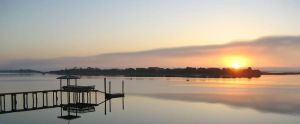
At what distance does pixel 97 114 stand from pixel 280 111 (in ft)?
67.1

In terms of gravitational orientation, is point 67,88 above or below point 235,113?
above

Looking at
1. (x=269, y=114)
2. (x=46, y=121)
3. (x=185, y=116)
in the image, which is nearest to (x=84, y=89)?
(x=46, y=121)

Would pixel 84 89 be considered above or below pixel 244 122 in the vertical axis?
above

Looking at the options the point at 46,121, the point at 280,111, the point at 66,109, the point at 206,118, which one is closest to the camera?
the point at 46,121

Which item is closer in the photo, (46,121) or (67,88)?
(46,121)

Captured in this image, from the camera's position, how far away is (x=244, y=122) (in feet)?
110

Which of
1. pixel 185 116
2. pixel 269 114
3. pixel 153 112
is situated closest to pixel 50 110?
pixel 153 112

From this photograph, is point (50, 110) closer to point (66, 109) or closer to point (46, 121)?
point (66, 109)

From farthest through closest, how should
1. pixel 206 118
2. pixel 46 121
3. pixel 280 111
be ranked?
pixel 280 111
pixel 206 118
pixel 46 121

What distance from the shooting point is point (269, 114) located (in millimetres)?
38781

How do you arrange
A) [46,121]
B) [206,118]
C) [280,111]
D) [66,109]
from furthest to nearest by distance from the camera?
[280,111] → [66,109] → [206,118] → [46,121]

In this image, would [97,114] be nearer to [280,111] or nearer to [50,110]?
[50,110]

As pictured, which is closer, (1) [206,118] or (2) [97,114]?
(1) [206,118]

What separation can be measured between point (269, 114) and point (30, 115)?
24932mm
